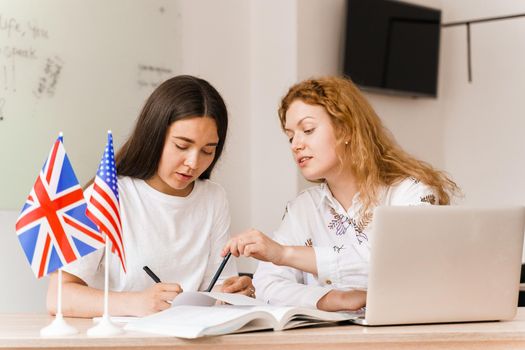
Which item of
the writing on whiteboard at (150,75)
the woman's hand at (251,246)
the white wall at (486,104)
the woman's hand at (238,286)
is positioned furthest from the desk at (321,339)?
the white wall at (486,104)

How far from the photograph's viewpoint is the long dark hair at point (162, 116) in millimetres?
1949

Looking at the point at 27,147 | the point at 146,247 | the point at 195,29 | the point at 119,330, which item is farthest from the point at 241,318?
the point at 195,29

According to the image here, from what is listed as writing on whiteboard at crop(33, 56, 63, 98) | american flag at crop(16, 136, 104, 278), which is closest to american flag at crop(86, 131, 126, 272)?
american flag at crop(16, 136, 104, 278)

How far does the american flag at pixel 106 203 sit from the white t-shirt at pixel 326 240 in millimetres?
468

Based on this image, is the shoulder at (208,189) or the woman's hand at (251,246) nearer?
the woman's hand at (251,246)

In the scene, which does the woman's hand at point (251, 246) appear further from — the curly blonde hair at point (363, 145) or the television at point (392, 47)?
the television at point (392, 47)

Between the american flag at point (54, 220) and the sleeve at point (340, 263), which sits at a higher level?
the american flag at point (54, 220)

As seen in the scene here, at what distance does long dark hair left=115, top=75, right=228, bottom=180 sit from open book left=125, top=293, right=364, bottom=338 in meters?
0.62

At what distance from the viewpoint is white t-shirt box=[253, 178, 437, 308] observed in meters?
1.67

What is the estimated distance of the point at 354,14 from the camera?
12.3 feet

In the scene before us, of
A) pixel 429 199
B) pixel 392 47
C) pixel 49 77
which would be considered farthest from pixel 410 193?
pixel 392 47

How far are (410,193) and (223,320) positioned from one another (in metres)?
0.83

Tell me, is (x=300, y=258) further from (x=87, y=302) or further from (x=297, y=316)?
(x=87, y=302)

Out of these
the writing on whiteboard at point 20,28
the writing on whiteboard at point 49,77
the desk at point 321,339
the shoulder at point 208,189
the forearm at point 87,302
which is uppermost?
the writing on whiteboard at point 20,28
